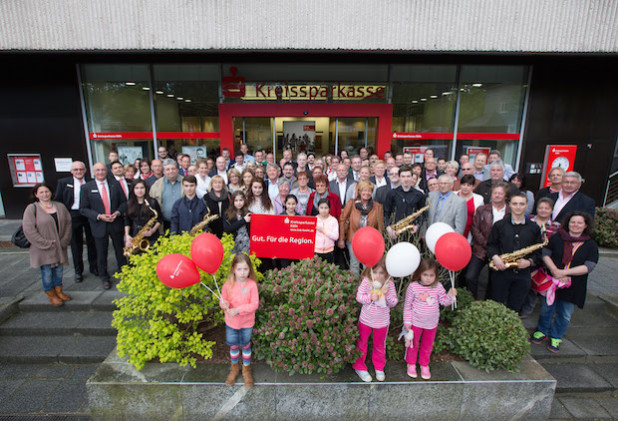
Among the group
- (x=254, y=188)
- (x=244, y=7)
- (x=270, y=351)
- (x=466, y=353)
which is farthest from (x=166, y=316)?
(x=244, y=7)

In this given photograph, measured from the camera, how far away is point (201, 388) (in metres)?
3.78

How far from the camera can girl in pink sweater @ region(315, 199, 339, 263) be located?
18.4ft

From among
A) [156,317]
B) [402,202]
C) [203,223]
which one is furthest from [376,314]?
[203,223]

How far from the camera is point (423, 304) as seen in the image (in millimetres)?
3842

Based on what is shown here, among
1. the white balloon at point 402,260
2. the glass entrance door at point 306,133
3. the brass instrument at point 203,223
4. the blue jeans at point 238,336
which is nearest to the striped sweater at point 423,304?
the white balloon at point 402,260

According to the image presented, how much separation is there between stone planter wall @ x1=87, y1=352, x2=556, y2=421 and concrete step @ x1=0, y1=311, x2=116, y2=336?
173 centimetres

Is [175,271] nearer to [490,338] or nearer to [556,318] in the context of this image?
[490,338]

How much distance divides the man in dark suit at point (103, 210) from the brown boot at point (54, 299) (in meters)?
0.70

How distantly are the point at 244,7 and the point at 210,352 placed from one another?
8.21 meters

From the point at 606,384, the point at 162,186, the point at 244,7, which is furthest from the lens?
the point at 244,7

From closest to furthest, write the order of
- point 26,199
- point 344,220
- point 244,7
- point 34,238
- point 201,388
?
1. point 201,388
2. point 34,238
3. point 344,220
4. point 244,7
5. point 26,199

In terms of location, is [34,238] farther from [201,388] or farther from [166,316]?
[201,388]

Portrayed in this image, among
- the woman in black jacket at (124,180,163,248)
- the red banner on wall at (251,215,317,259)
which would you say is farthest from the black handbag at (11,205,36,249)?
the red banner on wall at (251,215,317,259)

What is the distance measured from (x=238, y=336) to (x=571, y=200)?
5.69 m
